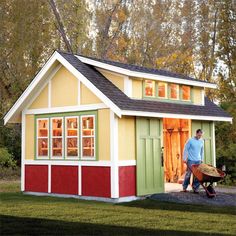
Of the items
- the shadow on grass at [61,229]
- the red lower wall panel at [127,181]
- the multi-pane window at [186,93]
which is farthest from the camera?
the multi-pane window at [186,93]

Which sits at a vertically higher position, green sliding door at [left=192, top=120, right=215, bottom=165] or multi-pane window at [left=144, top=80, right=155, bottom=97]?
multi-pane window at [left=144, top=80, right=155, bottom=97]

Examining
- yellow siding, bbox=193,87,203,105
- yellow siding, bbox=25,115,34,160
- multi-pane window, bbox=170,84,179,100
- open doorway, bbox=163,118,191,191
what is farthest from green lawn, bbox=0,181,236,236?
yellow siding, bbox=193,87,203,105

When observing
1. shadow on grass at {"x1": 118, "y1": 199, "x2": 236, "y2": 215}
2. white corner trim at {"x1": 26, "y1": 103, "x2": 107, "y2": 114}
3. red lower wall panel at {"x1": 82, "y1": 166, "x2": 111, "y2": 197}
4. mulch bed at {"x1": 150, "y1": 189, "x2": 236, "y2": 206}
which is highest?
white corner trim at {"x1": 26, "y1": 103, "x2": 107, "y2": 114}

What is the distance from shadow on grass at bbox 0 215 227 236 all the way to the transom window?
4145 millimetres

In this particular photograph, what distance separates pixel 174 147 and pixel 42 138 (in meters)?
4.84

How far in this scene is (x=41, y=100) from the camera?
51.1 ft

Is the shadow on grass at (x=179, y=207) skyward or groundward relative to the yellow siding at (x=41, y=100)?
groundward

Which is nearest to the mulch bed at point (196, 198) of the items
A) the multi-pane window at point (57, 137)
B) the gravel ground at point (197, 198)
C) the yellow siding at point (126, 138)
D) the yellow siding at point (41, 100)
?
the gravel ground at point (197, 198)

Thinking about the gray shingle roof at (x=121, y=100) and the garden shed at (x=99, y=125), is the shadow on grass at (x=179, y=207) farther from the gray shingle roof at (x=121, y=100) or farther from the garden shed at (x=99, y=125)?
the gray shingle roof at (x=121, y=100)

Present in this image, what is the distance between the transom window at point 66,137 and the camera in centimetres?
1415

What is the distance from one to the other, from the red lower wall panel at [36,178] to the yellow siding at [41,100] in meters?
1.90

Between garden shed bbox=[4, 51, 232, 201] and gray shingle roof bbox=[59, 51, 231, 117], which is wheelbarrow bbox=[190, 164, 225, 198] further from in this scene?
gray shingle roof bbox=[59, 51, 231, 117]

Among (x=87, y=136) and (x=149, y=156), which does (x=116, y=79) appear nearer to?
(x=87, y=136)

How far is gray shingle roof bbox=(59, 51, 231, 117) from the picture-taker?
13421 mm
